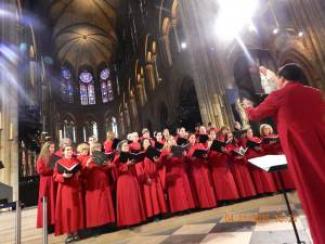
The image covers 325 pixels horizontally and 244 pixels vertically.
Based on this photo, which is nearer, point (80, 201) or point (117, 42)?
point (80, 201)

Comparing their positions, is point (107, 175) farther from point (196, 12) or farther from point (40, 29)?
point (40, 29)

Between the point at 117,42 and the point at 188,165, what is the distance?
28430 millimetres

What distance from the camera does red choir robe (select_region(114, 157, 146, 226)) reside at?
477 centimetres

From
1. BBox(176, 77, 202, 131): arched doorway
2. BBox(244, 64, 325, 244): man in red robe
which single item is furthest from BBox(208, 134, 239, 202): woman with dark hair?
BBox(176, 77, 202, 131): arched doorway

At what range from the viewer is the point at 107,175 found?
5020mm

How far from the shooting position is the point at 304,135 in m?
Result: 2.20

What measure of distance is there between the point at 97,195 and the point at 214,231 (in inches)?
87.1

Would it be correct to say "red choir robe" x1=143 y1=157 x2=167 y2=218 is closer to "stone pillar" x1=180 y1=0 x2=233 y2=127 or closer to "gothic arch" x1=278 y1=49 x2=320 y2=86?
"stone pillar" x1=180 y1=0 x2=233 y2=127

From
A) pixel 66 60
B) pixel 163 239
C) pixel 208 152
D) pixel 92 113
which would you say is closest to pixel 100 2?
pixel 66 60

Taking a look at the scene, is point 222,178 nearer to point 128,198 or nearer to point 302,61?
point 128,198

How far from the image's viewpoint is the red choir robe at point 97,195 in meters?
4.62

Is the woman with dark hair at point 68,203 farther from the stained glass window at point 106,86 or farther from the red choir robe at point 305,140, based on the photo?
the stained glass window at point 106,86

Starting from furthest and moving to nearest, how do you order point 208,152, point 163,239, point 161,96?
point 161,96
point 208,152
point 163,239

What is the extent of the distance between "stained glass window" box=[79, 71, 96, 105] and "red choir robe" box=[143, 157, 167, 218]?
106ft
